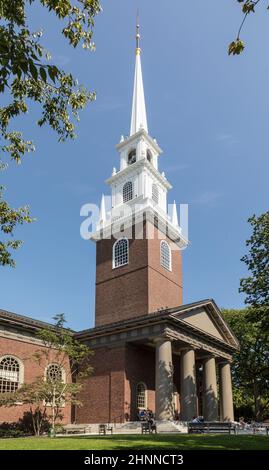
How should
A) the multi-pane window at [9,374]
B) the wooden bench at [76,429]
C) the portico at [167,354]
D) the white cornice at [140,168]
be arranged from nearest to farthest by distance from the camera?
the wooden bench at [76,429] → the multi-pane window at [9,374] → the portico at [167,354] → the white cornice at [140,168]

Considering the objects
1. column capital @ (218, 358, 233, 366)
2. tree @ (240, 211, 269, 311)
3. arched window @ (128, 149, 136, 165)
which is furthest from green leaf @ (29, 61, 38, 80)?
arched window @ (128, 149, 136, 165)

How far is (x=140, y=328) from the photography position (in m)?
28.0

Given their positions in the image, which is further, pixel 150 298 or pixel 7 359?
pixel 150 298

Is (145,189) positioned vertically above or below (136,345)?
above

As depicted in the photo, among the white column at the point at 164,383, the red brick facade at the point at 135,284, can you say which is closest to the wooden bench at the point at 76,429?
the white column at the point at 164,383

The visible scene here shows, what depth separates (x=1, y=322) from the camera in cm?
2636

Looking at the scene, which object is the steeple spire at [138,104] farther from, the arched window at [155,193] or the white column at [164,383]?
the white column at [164,383]

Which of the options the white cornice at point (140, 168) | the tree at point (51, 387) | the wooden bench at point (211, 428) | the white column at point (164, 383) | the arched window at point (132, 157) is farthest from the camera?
the arched window at point (132, 157)

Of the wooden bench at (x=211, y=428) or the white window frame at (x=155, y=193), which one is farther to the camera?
the white window frame at (x=155, y=193)

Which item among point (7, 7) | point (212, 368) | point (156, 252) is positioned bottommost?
point (212, 368)

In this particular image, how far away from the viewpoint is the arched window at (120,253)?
36875mm

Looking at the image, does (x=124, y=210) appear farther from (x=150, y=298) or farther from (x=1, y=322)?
(x=1, y=322)
